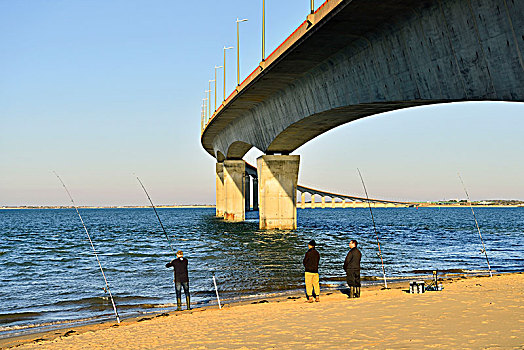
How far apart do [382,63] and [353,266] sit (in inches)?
303

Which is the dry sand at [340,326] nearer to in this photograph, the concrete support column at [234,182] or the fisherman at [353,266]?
the fisherman at [353,266]

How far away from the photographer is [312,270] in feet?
41.9

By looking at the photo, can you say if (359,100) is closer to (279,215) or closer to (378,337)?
(378,337)

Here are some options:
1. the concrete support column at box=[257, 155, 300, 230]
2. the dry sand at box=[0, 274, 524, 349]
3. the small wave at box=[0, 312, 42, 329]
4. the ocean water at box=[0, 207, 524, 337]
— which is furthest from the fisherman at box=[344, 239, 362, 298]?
the concrete support column at box=[257, 155, 300, 230]

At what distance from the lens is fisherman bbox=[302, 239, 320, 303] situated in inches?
497

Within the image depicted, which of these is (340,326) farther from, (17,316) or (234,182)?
(234,182)

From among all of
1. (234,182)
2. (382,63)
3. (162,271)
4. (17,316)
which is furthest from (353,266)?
(234,182)

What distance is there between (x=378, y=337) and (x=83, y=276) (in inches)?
577

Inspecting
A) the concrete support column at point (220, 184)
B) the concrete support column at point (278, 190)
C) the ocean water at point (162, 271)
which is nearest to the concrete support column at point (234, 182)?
the concrete support column at point (220, 184)

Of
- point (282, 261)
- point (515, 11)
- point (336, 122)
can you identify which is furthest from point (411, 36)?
point (336, 122)

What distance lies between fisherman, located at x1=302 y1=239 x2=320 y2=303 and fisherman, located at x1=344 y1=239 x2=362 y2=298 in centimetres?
72

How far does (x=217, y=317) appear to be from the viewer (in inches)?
458

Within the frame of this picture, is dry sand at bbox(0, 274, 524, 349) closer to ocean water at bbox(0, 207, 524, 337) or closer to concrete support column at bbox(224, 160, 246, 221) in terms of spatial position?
ocean water at bbox(0, 207, 524, 337)

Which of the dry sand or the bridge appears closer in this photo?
the dry sand
